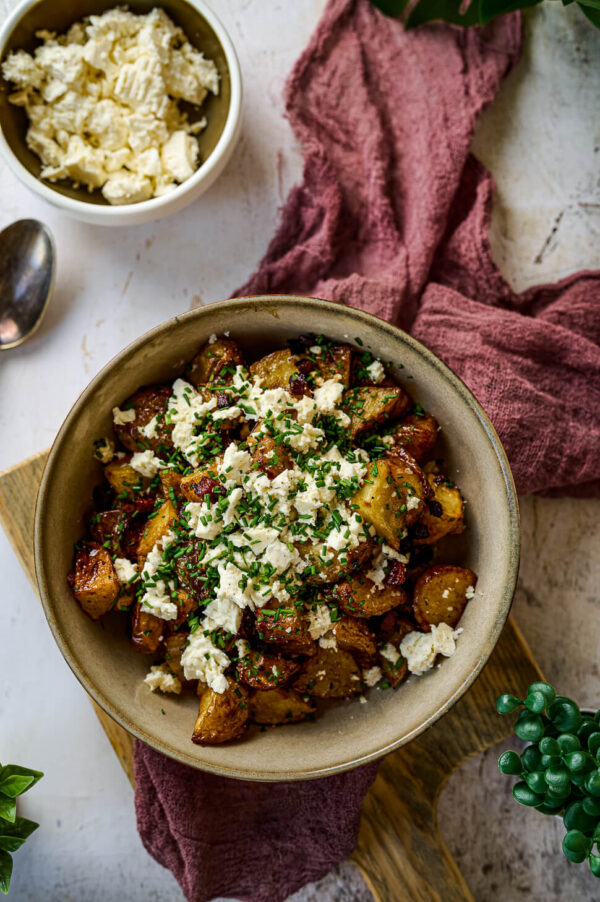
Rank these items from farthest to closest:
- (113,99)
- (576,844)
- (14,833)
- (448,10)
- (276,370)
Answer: (448,10)
(113,99)
(14,833)
(276,370)
(576,844)

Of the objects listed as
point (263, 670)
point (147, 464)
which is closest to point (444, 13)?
point (147, 464)

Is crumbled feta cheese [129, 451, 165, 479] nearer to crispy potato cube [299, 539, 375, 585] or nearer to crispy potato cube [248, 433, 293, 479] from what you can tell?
crispy potato cube [248, 433, 293, 479]

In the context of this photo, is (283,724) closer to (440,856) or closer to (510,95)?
(440,856)

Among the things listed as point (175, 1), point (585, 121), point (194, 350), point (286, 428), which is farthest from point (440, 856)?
point (175, 1)

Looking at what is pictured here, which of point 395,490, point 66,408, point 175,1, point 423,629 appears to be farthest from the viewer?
point 66,408

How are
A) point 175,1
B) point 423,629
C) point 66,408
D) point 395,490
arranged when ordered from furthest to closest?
point 66,408, point 175,1, point 423,629, point 395,490

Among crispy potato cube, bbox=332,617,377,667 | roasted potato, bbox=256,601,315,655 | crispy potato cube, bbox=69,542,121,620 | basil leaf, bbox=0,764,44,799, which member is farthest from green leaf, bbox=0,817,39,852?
crispy potato cube, bbox=332,617,377,667

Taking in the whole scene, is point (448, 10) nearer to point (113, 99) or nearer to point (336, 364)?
point (113, 99)
